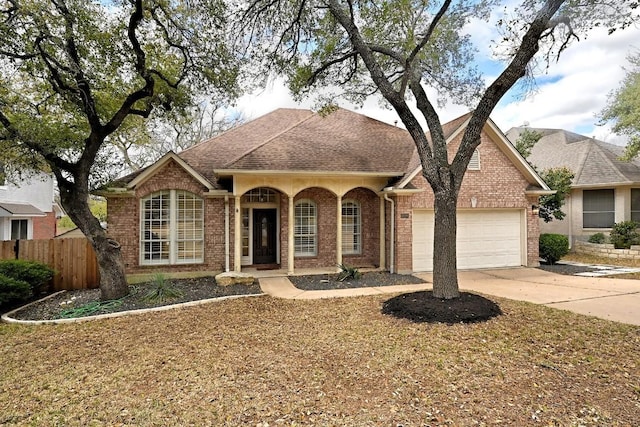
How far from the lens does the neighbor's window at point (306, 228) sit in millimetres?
12278

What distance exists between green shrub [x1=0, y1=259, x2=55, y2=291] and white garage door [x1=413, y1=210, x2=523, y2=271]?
11.0 m

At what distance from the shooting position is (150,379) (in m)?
4.31

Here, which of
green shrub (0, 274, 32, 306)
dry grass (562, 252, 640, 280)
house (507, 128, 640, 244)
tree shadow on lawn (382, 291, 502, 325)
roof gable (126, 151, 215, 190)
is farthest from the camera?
house (507, 128, 640, 244)

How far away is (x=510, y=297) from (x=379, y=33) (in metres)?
7.83

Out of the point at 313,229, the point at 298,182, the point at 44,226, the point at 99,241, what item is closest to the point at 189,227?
the point at 99,241

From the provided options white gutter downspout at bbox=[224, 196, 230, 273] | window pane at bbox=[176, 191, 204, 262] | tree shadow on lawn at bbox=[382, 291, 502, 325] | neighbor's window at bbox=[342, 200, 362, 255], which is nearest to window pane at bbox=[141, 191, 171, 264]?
window pane at bbox=[176, 191, 204, 262]

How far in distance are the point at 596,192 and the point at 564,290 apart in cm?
1140

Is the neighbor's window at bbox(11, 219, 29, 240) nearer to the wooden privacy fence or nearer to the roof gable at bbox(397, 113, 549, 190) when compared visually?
the wooden privacy fence

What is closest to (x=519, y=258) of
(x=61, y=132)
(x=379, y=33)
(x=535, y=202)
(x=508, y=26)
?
(x=535, y=202)

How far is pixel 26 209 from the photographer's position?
642 inches

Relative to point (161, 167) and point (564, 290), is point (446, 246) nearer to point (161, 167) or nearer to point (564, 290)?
point (564, 290)

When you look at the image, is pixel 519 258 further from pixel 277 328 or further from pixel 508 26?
pixel 277 328

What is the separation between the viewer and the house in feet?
52.3

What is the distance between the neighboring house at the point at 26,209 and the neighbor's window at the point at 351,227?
40.1 ft
